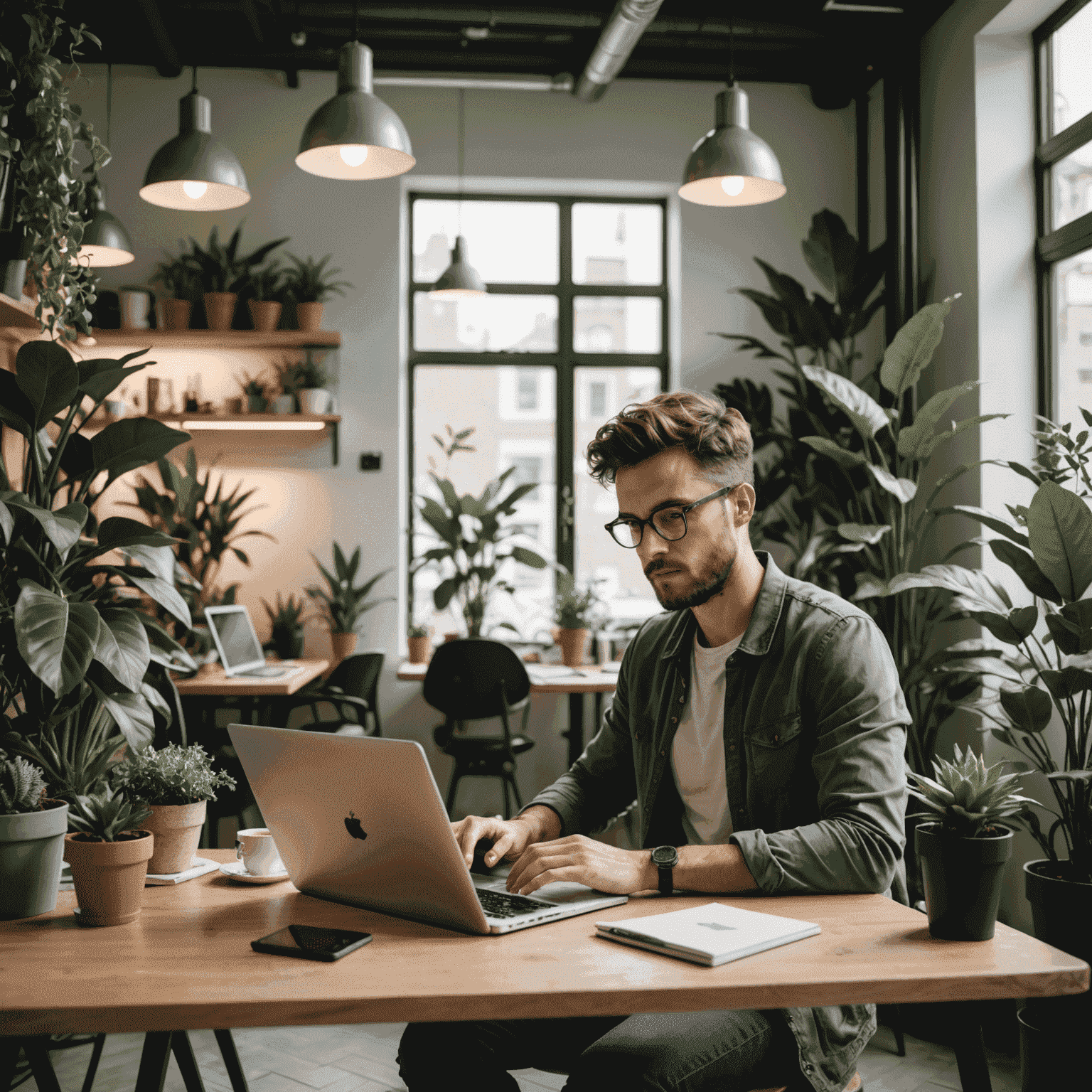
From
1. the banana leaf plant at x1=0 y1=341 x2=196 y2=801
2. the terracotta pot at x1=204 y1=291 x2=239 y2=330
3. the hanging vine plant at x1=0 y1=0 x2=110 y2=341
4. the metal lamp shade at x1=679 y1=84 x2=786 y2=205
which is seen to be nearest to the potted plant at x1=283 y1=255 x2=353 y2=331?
the terracotta pot at x1=204 y1=291 x2=239 y2=330

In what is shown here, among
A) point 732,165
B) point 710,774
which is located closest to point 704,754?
point 710,774

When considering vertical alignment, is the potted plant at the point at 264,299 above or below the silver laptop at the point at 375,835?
above

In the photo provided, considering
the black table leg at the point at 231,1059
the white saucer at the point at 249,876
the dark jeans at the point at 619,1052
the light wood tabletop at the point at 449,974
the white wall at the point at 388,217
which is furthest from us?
the white wall at the point at 388,217

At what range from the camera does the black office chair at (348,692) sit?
4230 millimetres

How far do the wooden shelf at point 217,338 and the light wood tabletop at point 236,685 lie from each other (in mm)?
1646

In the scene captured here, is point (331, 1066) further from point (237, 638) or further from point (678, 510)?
point (237, 638)

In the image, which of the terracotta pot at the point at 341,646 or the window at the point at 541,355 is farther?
the window at the point at 541,355

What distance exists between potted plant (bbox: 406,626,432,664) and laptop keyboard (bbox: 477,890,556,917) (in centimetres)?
373

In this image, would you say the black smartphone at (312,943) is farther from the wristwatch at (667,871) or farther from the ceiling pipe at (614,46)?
the ceiling pipe at (614,46)

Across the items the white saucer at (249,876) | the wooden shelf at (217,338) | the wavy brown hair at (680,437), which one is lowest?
the white saucer at (249,876)

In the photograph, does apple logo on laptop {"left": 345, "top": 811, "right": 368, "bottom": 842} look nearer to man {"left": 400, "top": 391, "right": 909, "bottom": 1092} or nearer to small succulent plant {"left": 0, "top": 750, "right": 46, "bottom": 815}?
man {"left": 400, "top": 391, "right": 909, "bottom": 1092}

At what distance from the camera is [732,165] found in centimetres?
344

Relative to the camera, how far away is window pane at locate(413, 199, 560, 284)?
18.6 ft

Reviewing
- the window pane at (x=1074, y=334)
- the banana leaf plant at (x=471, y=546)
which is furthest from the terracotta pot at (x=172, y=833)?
the banana leaf plant at (x=471, y=546)
